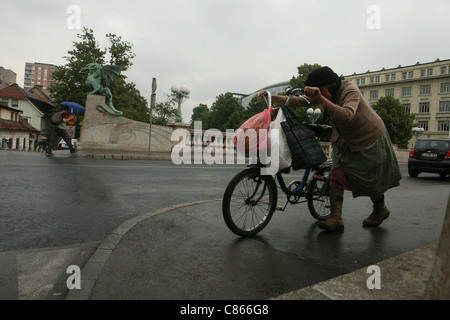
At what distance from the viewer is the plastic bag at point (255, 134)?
10.1 feet

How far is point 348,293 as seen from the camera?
166 centimetres

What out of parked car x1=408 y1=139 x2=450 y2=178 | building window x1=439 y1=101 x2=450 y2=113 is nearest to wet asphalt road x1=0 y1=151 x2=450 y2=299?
parked car x1=408 y1=139 x2=450 y2=178

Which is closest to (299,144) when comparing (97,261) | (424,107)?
(97,261)

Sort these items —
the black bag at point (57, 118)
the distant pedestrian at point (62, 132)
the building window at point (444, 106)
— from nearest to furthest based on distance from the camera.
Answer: the black bag at point (57, 118), the distant pedestrian at point (62, 132), the building window at point (444, 106)

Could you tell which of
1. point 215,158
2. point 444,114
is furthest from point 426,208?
point 444,114

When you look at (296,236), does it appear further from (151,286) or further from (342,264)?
(151,286)

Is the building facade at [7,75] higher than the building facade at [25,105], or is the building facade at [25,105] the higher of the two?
the building facade at [7,75]

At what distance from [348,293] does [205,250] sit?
142 centimetres

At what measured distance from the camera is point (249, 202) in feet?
11.1

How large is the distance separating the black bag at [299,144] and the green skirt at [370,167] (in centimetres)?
33

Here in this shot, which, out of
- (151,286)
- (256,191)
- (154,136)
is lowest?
(151,286)

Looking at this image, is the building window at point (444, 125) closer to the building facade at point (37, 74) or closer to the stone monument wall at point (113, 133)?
the stone monument wall at point (113, 133)

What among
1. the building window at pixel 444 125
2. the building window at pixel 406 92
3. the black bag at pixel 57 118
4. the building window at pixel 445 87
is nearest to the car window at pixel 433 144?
the black bag at pixel 57 118

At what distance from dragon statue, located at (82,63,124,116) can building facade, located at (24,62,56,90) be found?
14840cm
